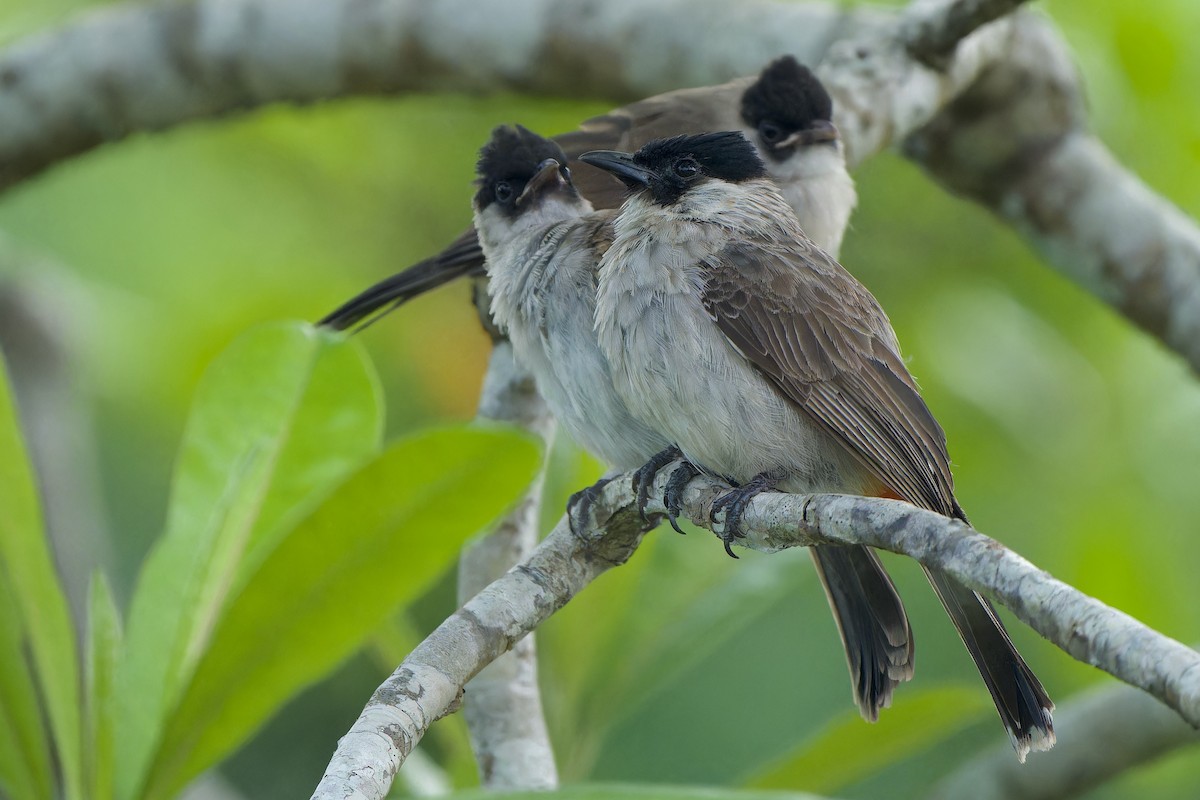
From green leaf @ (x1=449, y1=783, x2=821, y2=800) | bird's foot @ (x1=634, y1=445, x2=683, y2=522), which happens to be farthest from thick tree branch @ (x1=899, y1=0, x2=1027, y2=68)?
green leaf @ (x1=449, y1=783, x2=821, y2=800)

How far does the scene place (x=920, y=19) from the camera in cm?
330

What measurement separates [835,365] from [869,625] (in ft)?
1.72

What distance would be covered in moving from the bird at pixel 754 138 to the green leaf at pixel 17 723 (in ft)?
3.46

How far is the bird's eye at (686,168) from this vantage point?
2846 mm

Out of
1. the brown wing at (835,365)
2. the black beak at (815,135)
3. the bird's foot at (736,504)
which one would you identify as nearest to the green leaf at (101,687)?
the bird's foot at (736,504)

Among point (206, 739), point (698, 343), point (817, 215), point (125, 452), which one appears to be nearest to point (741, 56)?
point (817, 215)

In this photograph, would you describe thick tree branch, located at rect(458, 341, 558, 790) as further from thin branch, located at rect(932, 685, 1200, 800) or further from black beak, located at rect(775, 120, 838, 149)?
thin branch, located at rect(932, 685, 1200, 800)

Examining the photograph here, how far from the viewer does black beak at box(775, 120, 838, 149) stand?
326 centimetres

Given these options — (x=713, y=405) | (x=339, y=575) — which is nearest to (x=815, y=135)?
(x=713, y=405)

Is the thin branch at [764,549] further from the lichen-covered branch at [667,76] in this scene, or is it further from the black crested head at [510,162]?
the lichen-covered branch at [667,76]

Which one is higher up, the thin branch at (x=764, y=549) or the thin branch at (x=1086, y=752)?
the thin branch at (x=764, y=549)

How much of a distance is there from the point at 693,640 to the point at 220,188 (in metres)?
3.00

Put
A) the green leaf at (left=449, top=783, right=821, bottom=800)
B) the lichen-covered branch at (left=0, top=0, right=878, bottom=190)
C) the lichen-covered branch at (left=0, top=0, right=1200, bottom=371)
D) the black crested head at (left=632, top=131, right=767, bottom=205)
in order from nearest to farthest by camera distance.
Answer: the green leaf at (left=449, top=783, right=821, bottom=800)
the black crested head at (left=632, top=131, right=767, bottom=205)
the lichen-covered branch at (left=0, top=0, right=1200, bottom=371)
the lichen-covered branch at (left=0, top=0, right=878, bottom=190)

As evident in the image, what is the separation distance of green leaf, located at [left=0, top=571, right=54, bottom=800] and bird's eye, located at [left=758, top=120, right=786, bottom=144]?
6.48ft
